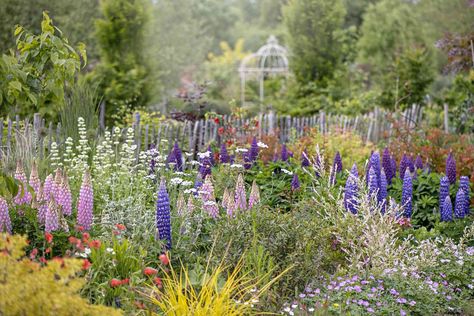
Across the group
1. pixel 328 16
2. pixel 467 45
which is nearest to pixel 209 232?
pixel 467 45

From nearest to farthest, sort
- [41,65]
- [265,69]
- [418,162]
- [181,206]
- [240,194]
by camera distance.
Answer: [181,206], [41,65], [240,194], [418,162], [265,69]

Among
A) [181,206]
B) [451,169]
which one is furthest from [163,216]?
[451,169]

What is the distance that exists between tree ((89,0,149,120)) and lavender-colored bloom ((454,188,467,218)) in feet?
27.0

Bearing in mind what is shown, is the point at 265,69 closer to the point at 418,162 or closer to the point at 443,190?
the point at 418,162

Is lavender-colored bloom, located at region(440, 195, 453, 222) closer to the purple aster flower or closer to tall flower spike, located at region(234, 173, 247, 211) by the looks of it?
the purple aster flower

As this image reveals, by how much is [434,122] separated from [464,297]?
884 centimetres

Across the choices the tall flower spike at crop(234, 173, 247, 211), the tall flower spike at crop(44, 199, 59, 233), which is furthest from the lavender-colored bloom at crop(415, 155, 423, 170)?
the tall flower spike at crop(44, 199, 59, 233)

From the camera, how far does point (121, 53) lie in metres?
13.6

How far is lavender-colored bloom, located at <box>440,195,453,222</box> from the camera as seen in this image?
599 centimetres

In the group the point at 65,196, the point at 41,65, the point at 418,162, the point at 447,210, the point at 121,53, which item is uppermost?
the point at 121,53

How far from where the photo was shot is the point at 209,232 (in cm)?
501

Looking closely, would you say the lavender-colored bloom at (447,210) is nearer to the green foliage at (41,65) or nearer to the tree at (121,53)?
the green foliage at (41,65)

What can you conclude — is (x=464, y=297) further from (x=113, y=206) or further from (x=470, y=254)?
(x=113, y=206)

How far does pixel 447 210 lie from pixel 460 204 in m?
0.15
